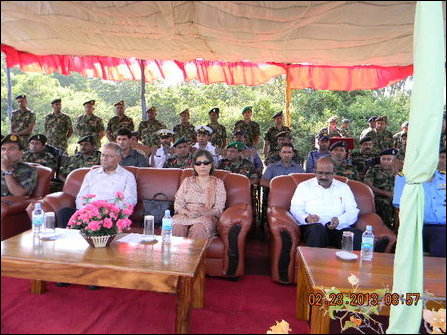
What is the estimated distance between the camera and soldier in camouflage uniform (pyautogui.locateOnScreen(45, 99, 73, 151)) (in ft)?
20.6

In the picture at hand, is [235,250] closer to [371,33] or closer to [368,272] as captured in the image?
[368,272]

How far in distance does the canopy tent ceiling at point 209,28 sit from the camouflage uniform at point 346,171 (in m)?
1.38

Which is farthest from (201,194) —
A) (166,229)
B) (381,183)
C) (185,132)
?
(185,132)

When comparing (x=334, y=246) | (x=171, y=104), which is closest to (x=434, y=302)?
(x=334, y=246)

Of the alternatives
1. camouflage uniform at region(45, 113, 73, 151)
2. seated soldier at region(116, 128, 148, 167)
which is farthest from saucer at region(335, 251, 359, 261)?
camouflage uniform at region(45, 113, 73, 151)

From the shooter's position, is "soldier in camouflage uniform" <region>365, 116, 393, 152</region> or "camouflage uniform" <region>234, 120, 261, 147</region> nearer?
"soldier in camouflage uniform" <region>365, 116, 393, 152</region>

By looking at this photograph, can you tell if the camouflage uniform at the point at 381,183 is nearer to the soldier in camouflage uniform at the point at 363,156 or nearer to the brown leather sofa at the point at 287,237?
the soldier in camouflage uniform at the point at 363,156

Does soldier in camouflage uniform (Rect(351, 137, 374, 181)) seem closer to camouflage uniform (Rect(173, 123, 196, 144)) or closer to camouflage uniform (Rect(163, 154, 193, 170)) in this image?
camouflage uniform (Rect(163, 154, 193, 170))

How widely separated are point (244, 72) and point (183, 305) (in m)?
5.19

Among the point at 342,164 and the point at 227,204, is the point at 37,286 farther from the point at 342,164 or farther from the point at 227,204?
the point at 342,164

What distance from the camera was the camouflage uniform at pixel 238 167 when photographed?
488 centimetres

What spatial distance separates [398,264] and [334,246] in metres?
1.62

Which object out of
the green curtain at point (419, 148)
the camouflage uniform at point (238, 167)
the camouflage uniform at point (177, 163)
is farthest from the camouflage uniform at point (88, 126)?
the green curtain at point (419, 148)

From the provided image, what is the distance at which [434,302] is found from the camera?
68.6 inches
